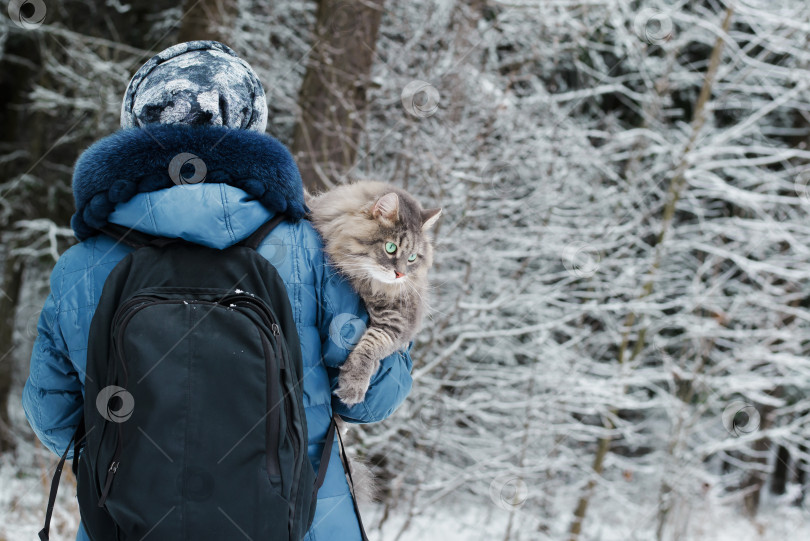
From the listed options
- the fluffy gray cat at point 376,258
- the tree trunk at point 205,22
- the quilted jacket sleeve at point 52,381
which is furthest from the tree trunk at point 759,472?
the quilted jacket sleeve at point 52,381

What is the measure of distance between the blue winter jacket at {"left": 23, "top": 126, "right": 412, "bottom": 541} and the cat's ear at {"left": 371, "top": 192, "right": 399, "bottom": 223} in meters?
0.40

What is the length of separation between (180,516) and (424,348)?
14.6 ft

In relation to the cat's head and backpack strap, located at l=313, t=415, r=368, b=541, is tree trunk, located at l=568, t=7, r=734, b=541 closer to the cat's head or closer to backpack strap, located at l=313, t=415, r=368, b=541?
the cat's head

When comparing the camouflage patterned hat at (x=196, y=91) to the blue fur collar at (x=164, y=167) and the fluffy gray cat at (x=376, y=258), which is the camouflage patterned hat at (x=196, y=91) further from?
the fluffy gray cat at (x=376, y=258)

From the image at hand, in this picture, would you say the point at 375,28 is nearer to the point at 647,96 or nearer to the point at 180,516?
the point at 647,96

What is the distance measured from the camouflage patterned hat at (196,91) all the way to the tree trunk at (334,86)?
326cm

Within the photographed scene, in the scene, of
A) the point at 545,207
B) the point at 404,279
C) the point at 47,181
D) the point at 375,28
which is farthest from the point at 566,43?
the point at 47,181

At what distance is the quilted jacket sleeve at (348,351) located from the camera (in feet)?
5.95

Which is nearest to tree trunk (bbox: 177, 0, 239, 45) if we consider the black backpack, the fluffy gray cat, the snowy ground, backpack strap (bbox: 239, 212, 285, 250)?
the snowy ground

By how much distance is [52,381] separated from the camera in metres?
1.72

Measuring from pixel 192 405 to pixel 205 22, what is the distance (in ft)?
17.0

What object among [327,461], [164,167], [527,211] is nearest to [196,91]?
[164,167]

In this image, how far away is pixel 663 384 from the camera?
9.12 m

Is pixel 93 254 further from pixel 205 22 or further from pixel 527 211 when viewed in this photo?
pixel 527 211
